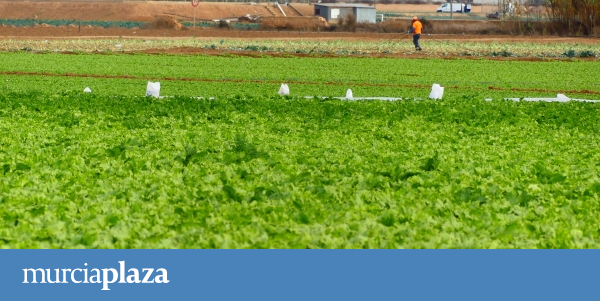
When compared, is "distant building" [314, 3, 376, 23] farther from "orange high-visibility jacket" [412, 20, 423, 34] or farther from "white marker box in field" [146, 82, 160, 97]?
"white marker box in field" [146, 82, 160, 97]

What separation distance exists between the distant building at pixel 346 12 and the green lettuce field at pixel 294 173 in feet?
223

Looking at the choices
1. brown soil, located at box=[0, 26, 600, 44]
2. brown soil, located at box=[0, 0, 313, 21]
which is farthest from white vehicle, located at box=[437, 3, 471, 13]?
brown soil, located at box=[0, 26, 600, 44]

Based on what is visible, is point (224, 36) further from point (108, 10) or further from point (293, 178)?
point (293, 178)

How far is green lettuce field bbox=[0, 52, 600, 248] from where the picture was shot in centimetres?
Answer: 862

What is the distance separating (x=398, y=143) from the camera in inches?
587

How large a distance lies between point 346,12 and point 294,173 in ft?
275

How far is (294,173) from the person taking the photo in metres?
11.5

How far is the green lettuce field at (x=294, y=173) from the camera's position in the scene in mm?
8625

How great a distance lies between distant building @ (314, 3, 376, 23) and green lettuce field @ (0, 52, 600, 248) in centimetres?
6802

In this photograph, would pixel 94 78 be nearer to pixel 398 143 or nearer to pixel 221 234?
pixel 398 143

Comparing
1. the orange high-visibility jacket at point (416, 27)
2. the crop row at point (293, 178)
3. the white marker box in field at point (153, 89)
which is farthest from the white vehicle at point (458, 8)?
the crop row at point (293, 178)

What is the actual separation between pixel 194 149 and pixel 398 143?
10.9 ft

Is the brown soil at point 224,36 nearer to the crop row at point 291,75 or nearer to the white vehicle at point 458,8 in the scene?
the crop row at point 291,75

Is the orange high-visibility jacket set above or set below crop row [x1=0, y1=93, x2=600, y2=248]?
above
